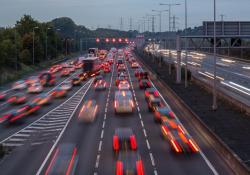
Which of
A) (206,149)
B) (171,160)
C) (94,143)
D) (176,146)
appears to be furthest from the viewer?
(94,143)

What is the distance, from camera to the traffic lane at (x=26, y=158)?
1030 inches

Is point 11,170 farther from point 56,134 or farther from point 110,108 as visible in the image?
point 110,108

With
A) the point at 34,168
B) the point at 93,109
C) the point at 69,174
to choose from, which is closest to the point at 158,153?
the point at 34,168

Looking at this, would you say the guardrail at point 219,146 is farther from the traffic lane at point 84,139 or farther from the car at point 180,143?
the traffic lane at point 84,139

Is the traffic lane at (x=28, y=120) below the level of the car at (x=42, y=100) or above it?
below

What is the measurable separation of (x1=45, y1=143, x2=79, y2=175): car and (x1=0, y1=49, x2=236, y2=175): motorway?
114 centimetres

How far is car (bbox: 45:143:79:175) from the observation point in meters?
21.4

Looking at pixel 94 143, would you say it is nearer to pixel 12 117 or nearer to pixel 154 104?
pixel 12 117

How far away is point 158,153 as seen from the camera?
29.3m

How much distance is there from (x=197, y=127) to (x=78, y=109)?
14599 millimetres

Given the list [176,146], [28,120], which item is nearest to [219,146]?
[176,146]

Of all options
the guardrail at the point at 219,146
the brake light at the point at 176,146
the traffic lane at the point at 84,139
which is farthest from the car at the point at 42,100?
the brake light at the point at 176,146

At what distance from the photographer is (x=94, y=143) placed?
32.4 m

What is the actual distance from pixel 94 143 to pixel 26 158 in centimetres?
500
